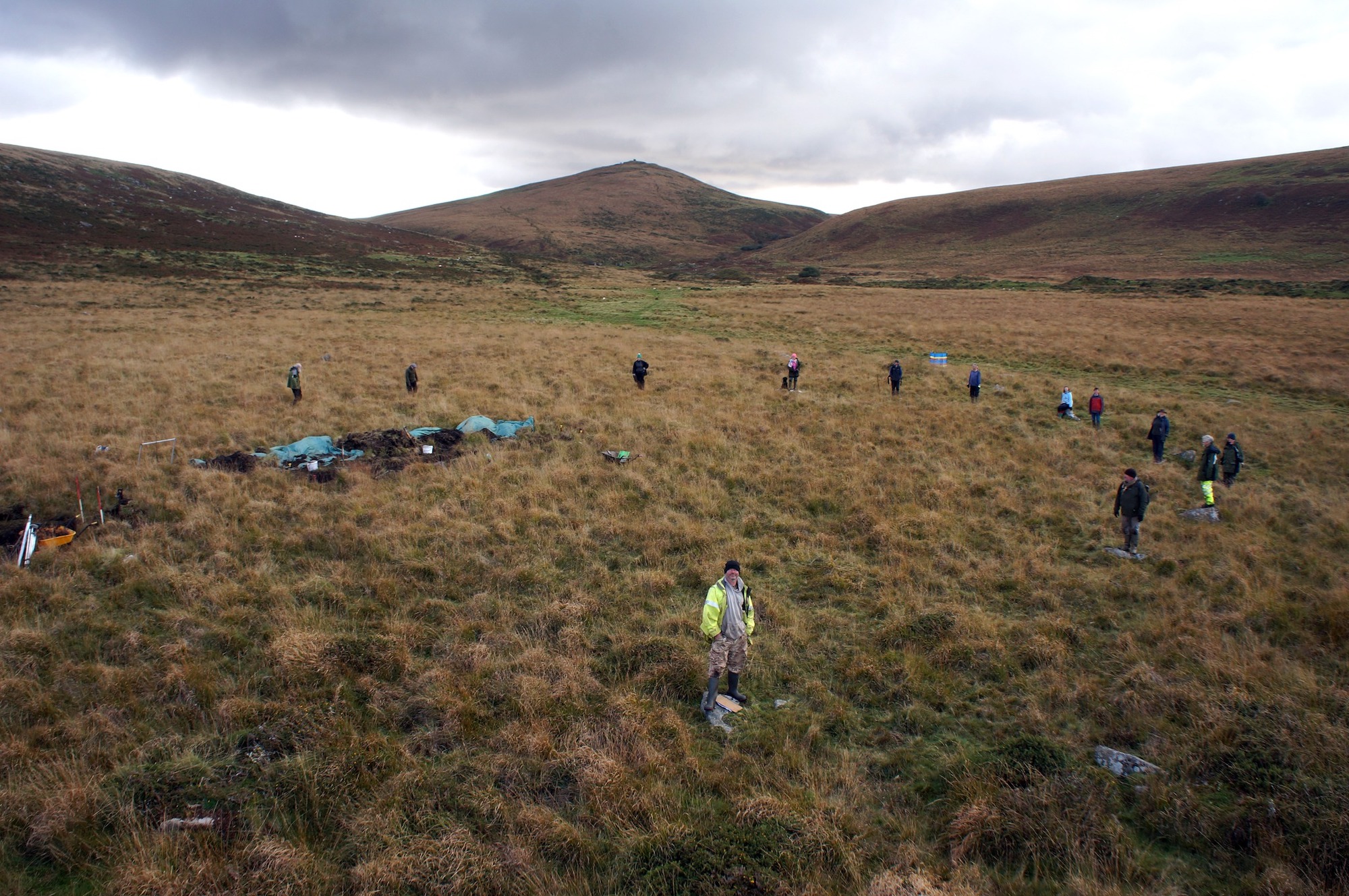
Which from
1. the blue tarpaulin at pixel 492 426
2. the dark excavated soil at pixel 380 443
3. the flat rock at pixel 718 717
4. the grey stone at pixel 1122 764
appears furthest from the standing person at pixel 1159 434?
the dark excavated soil at pixel 380 443

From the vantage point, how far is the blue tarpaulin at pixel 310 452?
46.1 ft

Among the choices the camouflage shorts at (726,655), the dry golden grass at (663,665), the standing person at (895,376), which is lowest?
the dry golden grass at (663,665)

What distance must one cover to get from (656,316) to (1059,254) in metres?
68.2

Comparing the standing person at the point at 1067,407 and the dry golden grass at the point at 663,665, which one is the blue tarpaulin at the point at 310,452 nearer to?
the dry golden grass at the point at 663,665

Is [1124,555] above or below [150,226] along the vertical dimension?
below

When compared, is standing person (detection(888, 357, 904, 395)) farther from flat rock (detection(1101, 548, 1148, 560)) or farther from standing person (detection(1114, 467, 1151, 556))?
flat rock (detection(1101, 548, 1148, 560))

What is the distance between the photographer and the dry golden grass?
4.86 m

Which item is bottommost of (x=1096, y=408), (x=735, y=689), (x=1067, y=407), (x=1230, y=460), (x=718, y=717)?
(x=718, y=717)

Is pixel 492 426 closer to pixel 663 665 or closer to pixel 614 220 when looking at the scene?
pixel 663 665

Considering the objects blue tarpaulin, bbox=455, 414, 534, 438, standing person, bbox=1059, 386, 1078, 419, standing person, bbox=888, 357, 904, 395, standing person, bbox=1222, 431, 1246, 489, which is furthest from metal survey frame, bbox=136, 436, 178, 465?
standing person, bbox=1059, 386, 1078, 419

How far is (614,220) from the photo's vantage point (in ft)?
502

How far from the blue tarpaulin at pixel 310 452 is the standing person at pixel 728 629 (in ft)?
35.4

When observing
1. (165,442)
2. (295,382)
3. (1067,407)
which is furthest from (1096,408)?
(165,442)

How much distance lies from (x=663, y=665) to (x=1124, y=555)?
826 centimetres
